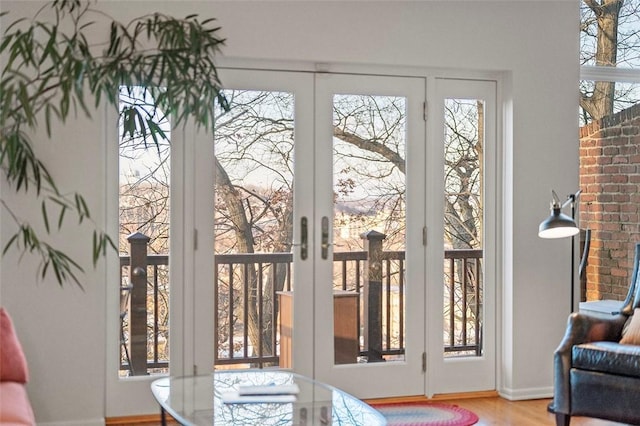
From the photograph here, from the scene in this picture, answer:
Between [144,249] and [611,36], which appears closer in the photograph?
[144,249]

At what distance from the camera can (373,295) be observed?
5.14m

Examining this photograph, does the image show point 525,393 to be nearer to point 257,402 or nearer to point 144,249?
point 257,402

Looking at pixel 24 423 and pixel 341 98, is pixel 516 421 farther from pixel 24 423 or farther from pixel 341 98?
pixel 24 423

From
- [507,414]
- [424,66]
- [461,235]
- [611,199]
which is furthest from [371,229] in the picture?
[611,199]

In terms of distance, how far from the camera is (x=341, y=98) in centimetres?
505

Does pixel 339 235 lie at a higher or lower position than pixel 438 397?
higher

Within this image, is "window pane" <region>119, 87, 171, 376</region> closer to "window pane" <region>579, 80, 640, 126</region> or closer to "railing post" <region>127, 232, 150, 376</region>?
"railing post" <region>127, 232, 150, 376</region>

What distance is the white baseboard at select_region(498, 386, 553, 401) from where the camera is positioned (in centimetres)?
520

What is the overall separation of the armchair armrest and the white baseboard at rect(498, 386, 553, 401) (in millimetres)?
813

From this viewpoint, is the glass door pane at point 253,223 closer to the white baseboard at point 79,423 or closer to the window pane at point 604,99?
the white baseboard at point 79,423

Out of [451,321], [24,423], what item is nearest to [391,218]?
[451,321]

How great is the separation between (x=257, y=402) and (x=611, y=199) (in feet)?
10.9

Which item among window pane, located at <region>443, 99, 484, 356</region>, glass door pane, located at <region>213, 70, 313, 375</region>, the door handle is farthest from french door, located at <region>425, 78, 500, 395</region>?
glass door pane, located at <region>213, 70, 313, 375</region>

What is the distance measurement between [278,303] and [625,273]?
2.50m
